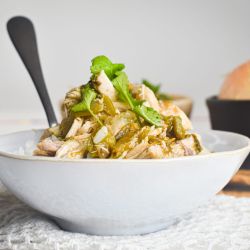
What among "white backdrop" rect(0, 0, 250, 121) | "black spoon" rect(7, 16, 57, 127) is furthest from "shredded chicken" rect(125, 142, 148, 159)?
"white backdrop" rect(0, 0, 250, 121)

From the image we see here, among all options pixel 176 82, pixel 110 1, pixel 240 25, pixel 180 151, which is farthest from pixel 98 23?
pixel 180 151

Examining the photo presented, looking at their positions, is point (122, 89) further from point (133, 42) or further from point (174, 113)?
point (133, 42)


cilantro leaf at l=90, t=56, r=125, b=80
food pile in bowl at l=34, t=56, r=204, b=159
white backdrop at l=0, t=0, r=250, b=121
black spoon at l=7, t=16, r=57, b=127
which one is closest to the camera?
food pile in bowl at l=34, t=56, r=204, b=159

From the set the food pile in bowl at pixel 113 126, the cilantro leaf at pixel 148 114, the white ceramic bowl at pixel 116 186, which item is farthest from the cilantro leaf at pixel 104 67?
the white ceramic bowl at pixel 116 186

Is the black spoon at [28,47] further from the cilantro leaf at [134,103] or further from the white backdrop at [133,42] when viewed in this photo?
the white backdrop at [133,42]

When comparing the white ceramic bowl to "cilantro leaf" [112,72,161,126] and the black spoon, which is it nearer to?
"cilantro leaf" [112,72,161,126]

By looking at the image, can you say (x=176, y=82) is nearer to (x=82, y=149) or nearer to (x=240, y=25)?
(x=240, y=25)
